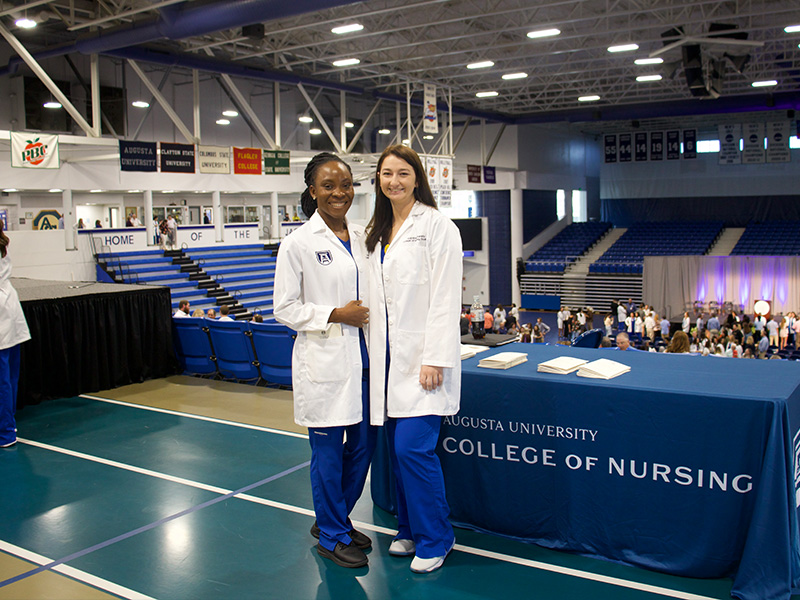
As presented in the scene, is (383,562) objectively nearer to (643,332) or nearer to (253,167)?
(253,167)

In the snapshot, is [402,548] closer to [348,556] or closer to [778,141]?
[348,556]

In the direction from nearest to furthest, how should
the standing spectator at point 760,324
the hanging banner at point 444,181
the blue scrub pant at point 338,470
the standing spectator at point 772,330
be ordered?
the blue scrub pant at point 338,470
the standing spectator at point 760,324
the standing spectator at point 772,330
the hanging banner at point 444,181

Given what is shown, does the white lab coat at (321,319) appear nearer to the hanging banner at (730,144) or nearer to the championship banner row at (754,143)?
the championship banner row at (754,143)

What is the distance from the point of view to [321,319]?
3.42 m

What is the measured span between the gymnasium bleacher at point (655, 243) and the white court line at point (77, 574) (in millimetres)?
26493

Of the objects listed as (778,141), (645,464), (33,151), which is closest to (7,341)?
(645,464)

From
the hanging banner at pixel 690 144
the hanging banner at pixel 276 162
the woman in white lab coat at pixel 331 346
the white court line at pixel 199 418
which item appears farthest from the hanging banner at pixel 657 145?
the woman in white lab coat at pixel 331 346

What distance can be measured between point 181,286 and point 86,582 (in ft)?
63.9

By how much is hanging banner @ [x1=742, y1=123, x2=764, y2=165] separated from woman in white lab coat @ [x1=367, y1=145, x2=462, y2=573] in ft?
99.7

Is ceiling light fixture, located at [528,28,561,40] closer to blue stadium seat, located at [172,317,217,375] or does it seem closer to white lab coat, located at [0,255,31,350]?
blue stadium seat, located at [172,317,217,375]

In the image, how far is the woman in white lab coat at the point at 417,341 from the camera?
3.36 metres

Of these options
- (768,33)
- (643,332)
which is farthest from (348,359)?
(643,332)

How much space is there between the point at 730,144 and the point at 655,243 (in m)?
5.39

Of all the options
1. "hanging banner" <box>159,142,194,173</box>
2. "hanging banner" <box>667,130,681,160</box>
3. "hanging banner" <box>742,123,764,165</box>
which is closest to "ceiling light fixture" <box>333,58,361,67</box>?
"hanging banner" <box>159,142,194,173</box>
